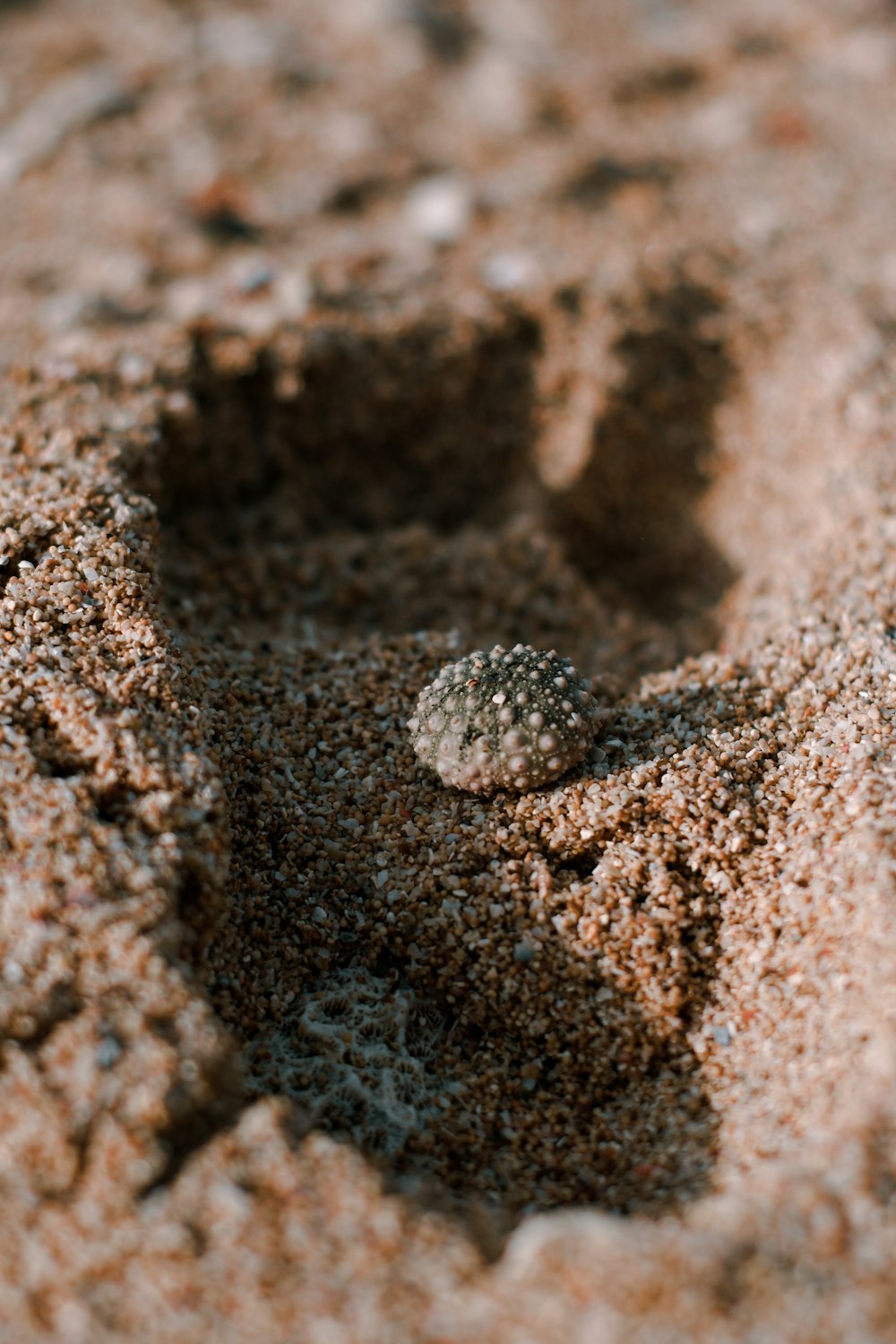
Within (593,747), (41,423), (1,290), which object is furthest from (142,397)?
(593,747)

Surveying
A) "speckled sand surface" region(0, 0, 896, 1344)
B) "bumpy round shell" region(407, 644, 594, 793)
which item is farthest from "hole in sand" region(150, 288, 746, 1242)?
"bumpy round shell" region(407, 644, 594, 793)

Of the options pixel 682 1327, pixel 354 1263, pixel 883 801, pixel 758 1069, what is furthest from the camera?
pixel 883 801

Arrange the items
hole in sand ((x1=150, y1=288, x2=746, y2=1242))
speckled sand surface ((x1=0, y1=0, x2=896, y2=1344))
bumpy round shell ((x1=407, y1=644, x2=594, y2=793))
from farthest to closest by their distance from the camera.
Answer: bumpy round shell ((x1=407, y1=644, x2=594, y2=793)) < hole in sand ((x1=150, y1=288, x2=746, y2=1242)) < speckled sand surface ((x1=0, y1=0, x2=896, y2=1344))

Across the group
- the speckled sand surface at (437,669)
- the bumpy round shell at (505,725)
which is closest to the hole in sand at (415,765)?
the speckled sand surface at (437,669)

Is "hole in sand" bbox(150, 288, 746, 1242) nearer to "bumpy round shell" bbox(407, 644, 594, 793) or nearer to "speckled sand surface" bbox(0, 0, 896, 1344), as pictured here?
"speckled sand surface" bbox(0, 0, 896, 1344)

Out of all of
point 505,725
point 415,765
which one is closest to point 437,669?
point 415,765

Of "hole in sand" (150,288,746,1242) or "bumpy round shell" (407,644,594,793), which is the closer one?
"hole in sand" (150,288,746,1242)

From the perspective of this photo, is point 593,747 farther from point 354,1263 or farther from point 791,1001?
point 354,1263

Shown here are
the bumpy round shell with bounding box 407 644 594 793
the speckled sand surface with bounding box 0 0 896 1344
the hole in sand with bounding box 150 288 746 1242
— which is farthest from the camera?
the bumpy round shell with bounding box 407 644 594 793
